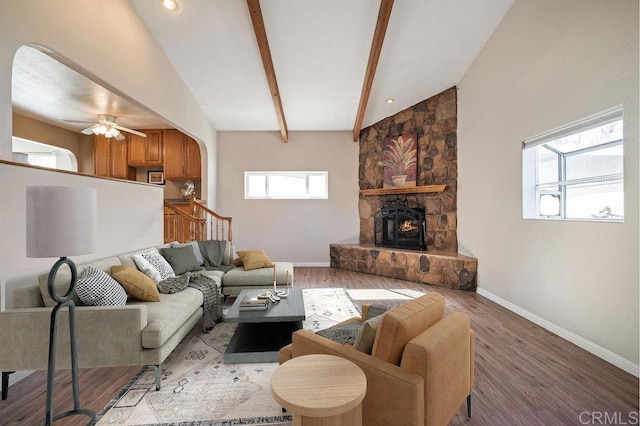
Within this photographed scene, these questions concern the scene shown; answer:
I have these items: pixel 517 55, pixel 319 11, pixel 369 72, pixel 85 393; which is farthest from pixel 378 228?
pixel 85 393

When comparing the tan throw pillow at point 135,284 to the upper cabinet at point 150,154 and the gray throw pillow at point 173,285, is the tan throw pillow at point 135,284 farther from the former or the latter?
the upper cabinet at point 150,154

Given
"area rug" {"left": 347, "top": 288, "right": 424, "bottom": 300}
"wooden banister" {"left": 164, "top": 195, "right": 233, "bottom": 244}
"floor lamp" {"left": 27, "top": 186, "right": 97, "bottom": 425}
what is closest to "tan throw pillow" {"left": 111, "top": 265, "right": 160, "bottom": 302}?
"floor lamp" {"left": 27, "top": 186, "right": 97, "bottom": 425}

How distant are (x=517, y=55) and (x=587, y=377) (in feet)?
11.2

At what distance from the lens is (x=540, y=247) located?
3.12 metres

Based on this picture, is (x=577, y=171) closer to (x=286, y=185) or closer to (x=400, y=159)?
(x=400, y=159)

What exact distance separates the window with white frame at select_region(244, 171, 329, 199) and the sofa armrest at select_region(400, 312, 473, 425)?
5.21 metres

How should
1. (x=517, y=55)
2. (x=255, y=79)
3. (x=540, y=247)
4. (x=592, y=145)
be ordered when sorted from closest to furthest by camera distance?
(x=592, y=145) → (x=540, y=247) → (x=517, y=55) → (x=255, y=79)

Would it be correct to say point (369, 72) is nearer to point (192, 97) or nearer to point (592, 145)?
point (592, 145)

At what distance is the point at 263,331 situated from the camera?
271 cm

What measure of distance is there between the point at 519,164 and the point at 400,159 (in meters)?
2.41

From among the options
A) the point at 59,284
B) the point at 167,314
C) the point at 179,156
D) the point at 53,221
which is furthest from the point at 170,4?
the point at 167,314

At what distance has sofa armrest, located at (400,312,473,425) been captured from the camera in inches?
47.4

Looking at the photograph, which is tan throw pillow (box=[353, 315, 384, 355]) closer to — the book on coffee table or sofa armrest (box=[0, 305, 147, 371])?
the book on coffee table

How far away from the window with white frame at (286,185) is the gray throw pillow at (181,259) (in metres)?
2.98
